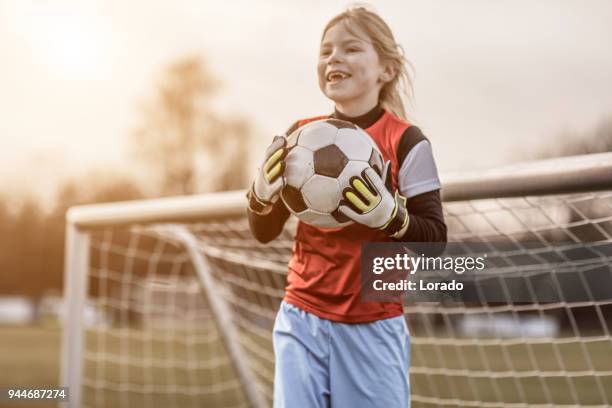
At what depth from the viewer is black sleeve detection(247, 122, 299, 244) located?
1.60 m

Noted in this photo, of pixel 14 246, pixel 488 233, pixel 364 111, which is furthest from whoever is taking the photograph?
pixel 14 246

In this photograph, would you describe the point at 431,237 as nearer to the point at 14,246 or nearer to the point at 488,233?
the point at 488,233

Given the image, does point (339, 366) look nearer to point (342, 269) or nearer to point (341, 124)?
point (342, 269)

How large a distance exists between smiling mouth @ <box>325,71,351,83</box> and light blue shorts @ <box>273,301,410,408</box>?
45 centimetres

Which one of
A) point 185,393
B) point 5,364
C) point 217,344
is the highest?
point 217,344

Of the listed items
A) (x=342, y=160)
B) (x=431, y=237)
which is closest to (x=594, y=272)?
(x=431, y=237)

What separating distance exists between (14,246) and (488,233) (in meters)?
19.5

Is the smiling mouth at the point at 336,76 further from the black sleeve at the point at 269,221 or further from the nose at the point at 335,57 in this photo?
the black sleeve at the point at 269,221

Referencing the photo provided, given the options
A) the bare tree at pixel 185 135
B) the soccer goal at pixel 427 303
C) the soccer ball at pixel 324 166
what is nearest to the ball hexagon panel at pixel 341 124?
the soccer ball at pixel 324 166

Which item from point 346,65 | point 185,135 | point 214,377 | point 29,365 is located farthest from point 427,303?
point 185,135

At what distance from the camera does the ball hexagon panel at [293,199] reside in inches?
57.5

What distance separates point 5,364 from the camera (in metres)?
6.73

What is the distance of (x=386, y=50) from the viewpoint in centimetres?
161

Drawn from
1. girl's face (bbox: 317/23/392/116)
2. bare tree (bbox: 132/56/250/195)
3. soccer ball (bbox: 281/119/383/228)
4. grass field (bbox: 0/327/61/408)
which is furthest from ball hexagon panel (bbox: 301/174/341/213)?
bare tree (bbox: 132/56/250/195)
